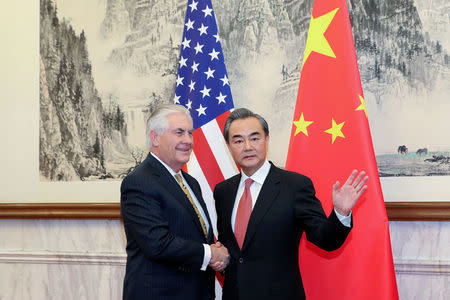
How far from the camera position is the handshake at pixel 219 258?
2.50m

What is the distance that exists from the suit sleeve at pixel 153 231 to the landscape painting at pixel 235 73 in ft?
4.63

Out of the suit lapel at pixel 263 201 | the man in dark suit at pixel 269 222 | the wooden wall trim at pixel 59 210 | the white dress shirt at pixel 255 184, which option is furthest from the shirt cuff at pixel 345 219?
the wooden wall trim at pixel 59 210

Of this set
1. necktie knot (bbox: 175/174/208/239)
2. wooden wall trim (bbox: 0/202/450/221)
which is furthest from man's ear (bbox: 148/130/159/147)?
wooden wall trim (bbox: 0/202/450/221)

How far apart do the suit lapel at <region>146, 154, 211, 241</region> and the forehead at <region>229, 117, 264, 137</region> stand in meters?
0.42

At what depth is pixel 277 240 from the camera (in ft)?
8.36

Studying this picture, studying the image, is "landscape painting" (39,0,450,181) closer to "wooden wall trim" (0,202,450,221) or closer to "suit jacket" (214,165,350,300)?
"wooden wall trim" (0,202,450,221)

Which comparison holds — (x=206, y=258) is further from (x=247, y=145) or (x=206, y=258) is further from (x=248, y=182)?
(x=247, y=145)

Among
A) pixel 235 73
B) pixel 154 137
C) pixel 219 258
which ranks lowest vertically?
pixel 219 258

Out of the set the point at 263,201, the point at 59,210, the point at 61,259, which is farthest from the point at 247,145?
the point at 61,259

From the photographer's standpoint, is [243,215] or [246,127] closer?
[243,215]

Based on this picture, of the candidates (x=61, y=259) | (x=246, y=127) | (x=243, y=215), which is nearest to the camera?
(x=243, y=215)

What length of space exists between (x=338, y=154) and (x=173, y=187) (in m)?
1.00

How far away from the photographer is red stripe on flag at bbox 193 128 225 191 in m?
3.47

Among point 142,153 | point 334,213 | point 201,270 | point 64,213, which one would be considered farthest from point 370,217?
point 64,213
